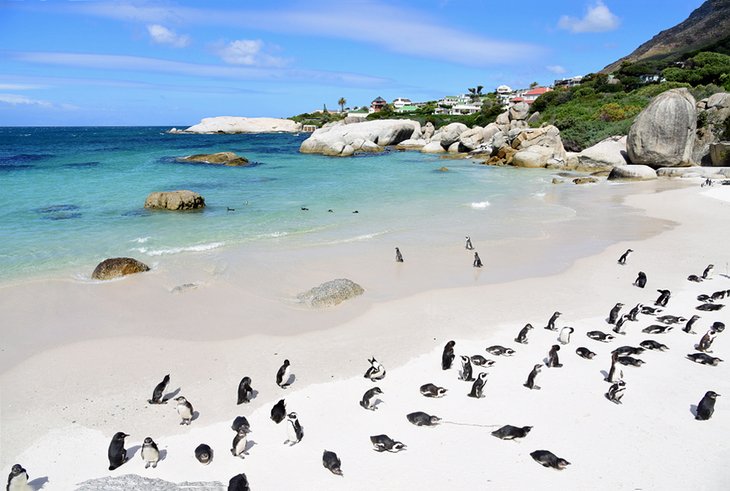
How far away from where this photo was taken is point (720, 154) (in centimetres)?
3350

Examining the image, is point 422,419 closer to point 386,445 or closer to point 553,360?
point 386,445

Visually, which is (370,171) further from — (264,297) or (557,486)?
(557,486)

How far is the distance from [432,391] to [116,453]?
14.8 feet

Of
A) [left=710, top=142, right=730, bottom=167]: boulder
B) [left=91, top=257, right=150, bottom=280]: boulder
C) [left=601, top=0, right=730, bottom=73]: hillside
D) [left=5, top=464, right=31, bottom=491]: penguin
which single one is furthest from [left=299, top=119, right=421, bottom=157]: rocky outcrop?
[left=601, top=0, right=730, bottom=73]: hillside

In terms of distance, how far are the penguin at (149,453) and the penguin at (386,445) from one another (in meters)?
2.81

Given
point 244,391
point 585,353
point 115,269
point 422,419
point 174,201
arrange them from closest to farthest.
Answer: point 422,419 < point 244,391 < point 585,353 < point 115,269 < point 174,201

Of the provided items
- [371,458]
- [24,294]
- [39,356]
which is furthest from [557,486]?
[24,294]

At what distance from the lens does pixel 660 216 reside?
21.6m

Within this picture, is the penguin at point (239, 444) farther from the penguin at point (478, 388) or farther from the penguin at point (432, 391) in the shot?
the penguin at point (478, 388)

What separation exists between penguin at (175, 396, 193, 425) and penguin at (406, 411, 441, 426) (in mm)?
3189

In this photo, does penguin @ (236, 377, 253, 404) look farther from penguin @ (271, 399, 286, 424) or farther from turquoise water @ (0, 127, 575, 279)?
turquoise water @ (0, 127, 575, 279)

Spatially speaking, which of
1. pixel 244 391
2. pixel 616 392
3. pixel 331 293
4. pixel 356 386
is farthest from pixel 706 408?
pixel 331 293

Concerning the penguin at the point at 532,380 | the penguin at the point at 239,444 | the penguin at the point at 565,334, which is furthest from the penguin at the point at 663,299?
the penguin at the point at 239,444

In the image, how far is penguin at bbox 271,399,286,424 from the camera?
7.62 meters
